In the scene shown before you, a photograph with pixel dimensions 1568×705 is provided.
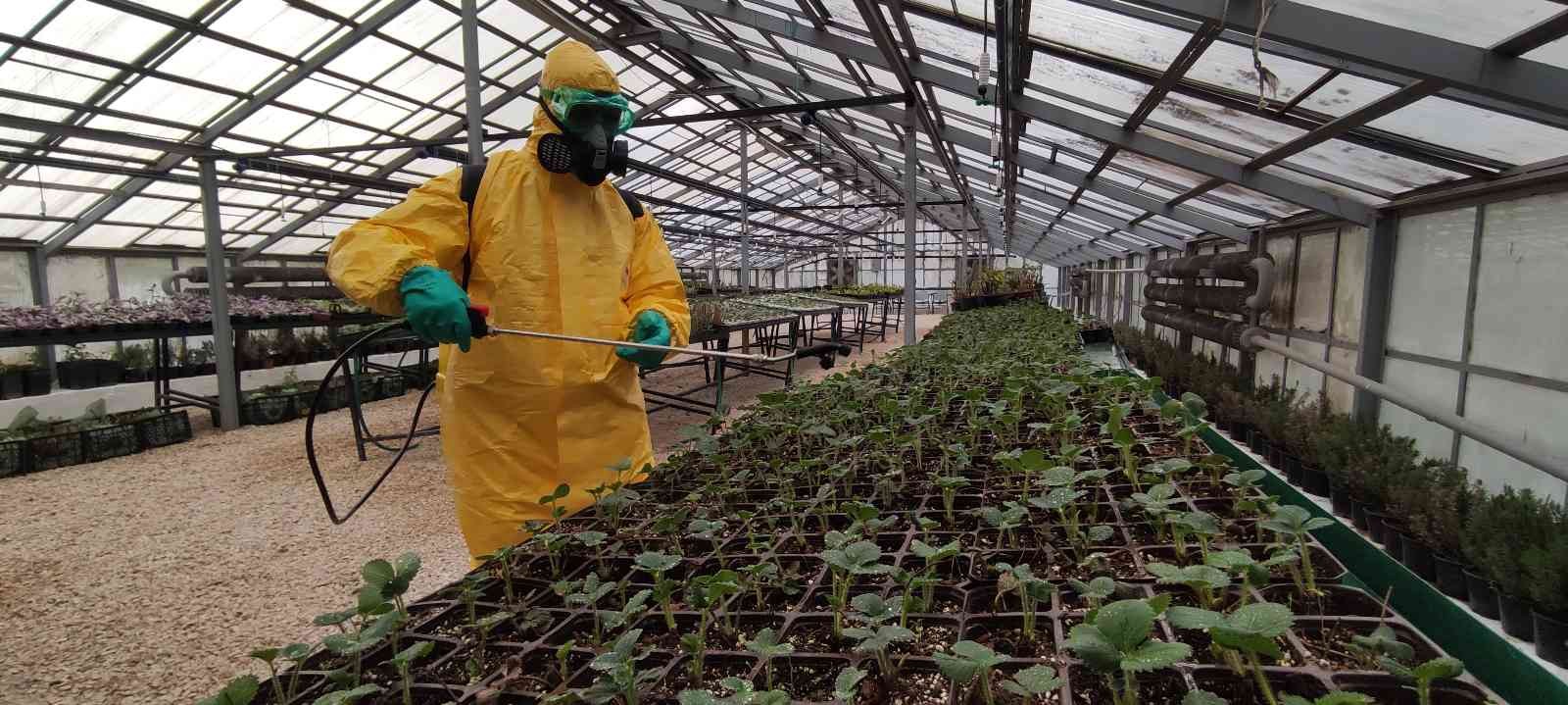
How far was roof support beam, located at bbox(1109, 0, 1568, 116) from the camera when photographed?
1.94m

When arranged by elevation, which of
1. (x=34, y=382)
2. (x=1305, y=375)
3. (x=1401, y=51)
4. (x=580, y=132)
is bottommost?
(x=34, y=382)

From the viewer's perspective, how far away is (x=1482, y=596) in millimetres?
2441

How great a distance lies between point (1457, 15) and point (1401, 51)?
15cm

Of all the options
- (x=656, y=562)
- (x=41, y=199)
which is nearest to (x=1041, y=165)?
(x=656, y=562)

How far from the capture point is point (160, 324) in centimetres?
638

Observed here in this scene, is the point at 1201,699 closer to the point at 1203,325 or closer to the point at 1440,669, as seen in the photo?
the point at 1440,669

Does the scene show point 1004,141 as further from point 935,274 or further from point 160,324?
point 935,274

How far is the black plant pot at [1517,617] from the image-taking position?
2218 mm

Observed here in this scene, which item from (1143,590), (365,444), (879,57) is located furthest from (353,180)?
(1143,590)

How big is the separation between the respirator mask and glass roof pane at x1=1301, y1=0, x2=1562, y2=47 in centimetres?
221

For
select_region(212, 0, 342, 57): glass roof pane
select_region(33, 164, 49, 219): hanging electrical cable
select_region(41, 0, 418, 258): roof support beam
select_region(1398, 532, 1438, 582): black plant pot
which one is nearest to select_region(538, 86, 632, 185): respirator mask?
select_region(1398, 532, 1438, 582): black plant pot

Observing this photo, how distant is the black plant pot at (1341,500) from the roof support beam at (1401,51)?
2128 mm

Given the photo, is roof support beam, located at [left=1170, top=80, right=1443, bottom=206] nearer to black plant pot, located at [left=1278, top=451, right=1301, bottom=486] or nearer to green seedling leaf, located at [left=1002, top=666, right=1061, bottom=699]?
Result: black plant pot, located at [left=1278, top=451, right=1301, bottom=486]

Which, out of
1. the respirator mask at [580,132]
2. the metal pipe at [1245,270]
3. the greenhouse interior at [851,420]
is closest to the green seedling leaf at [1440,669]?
the greenhouse interior at [851,420]
